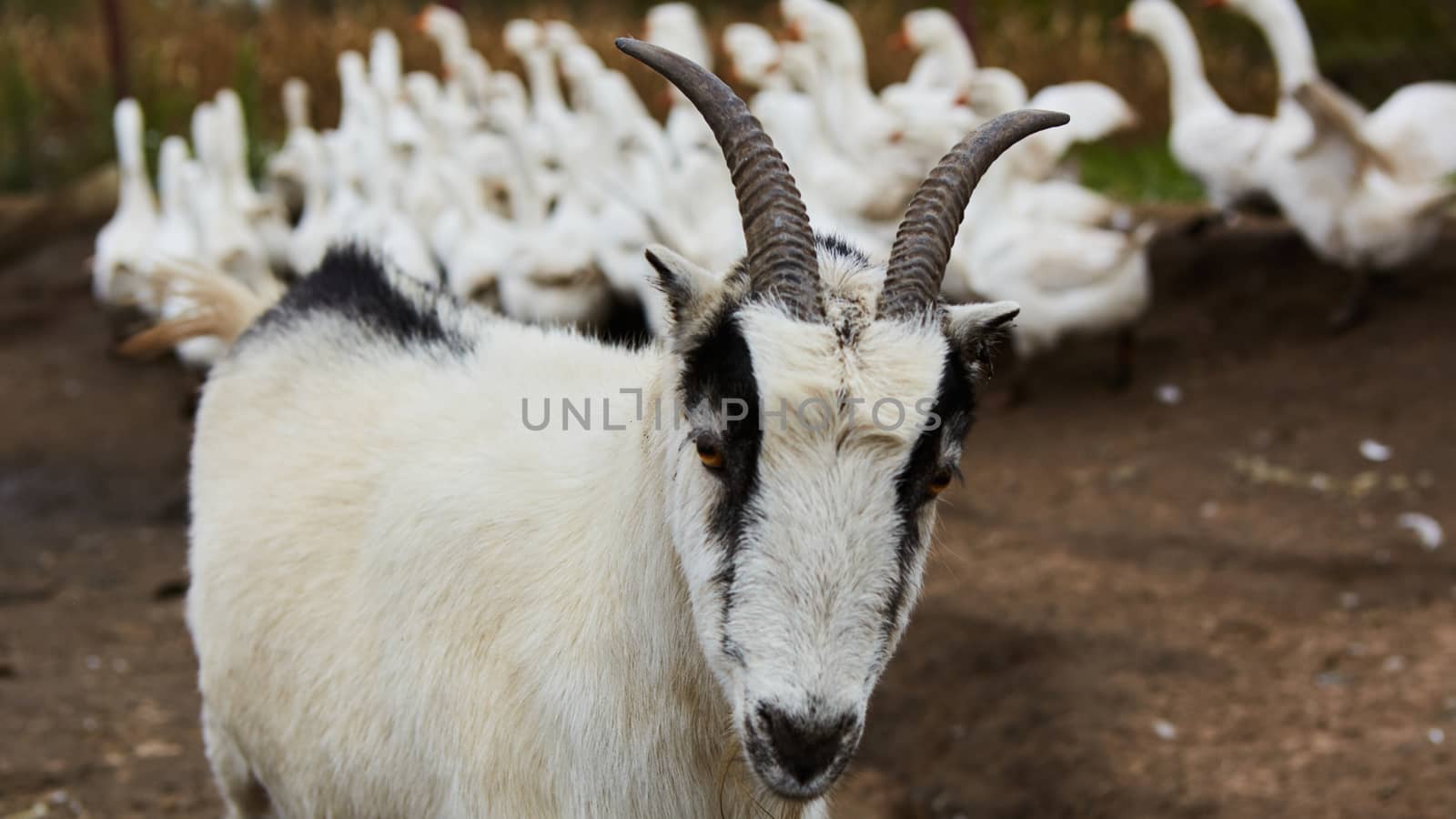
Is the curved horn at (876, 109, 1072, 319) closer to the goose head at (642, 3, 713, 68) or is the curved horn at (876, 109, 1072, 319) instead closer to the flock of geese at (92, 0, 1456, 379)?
the flock of geese at (92, 0, 1456, 379)

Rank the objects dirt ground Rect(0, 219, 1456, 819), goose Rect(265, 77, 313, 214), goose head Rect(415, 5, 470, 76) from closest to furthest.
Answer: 1. dirt ground Rect(0, 219, 1456, 819)
2. goose Rect(265, 77, 313, 214)
3. goose head Rect(415, 5, 470, 76)

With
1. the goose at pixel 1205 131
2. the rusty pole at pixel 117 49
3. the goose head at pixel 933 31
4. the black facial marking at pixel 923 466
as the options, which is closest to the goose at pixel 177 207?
the rusty pole at pixel 117 49

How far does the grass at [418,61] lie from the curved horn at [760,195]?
9.28 meters

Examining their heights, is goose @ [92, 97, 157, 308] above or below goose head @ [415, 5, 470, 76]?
below

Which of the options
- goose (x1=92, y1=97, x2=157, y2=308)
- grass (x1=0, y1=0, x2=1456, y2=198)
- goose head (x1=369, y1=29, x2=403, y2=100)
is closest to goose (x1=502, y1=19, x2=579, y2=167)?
goose head (x1=369, y1=29, x2=403, y2=100)

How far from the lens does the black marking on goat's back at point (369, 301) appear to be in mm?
3740

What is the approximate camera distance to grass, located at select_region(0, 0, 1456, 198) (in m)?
14.0

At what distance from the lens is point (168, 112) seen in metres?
14.1

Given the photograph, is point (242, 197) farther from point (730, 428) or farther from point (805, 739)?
point (805, 739)

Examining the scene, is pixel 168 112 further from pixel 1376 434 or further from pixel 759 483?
pixel 759 483

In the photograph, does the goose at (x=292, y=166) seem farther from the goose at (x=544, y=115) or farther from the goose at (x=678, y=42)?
the goose at (x=678, y=42)

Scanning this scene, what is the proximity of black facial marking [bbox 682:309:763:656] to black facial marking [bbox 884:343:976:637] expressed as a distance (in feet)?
0.79

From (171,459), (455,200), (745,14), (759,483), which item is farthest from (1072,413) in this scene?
(745,14)

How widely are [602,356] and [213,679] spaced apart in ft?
4.04
